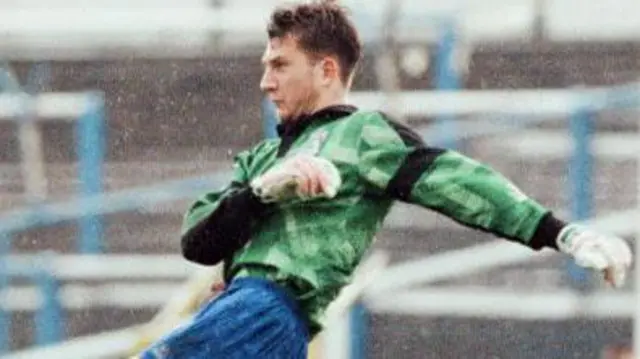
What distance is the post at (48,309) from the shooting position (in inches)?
367

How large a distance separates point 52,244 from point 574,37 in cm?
239

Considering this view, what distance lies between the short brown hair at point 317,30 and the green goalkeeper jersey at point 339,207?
114 mm

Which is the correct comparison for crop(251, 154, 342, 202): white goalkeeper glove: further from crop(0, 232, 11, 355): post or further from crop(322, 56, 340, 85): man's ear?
crop(0, 232, 11, 355): post

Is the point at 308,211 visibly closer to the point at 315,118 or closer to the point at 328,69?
the point at 315,118

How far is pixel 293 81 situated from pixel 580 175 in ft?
14.9

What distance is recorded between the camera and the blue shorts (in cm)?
441

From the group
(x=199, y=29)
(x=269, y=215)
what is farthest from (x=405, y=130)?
(x=199, y=29)

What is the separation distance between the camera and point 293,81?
4.52 metres

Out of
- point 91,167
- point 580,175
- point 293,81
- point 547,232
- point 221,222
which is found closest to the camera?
point 547,232

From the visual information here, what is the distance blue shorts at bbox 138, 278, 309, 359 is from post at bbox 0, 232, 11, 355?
195 inches

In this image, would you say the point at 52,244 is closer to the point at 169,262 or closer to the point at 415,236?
the point at 169,262

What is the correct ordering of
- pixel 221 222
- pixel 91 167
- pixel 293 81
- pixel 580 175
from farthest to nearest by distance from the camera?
pixel 91 167 → pixel 580 175 → pixel 293 81 → pixel 221 222

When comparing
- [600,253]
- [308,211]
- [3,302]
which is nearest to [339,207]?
[308,211]

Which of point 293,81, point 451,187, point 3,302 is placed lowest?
point 3,302
